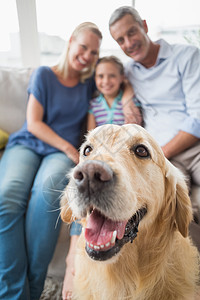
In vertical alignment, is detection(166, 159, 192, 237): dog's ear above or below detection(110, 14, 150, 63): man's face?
below

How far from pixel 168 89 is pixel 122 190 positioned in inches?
16.3

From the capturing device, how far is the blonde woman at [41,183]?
1004 millimetres

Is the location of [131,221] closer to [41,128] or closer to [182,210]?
[182,210]

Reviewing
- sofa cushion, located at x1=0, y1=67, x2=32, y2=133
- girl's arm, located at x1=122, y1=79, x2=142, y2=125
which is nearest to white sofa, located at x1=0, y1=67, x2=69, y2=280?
sofa cushion, located at x1=0, y1=67, x2=32, y2=133

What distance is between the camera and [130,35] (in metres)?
0.60

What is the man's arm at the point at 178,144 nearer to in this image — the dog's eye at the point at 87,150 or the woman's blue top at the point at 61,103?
the dog's eye at the point at 87,150

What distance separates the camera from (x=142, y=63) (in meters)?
0.76

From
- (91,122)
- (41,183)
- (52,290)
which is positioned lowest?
(52,290)

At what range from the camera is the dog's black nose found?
512mm

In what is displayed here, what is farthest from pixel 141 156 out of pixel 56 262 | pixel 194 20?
pixel 56 262

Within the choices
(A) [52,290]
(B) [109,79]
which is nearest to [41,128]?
(B) [109,79]

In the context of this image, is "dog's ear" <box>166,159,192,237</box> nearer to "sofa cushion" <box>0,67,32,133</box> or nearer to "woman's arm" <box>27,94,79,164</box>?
"woman's arm" <box>27,94,79,164</box>

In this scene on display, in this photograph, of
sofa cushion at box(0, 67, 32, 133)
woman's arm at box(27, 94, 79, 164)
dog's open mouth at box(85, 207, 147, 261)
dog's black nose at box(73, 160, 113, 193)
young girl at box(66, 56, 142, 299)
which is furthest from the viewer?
sofa cushion at box(0, 67, 32, 133)

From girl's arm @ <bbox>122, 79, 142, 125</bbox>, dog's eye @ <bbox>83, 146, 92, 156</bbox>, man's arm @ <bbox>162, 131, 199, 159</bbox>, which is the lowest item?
man's arm @ <bbox>162, 131, 199, 159</bbox>
